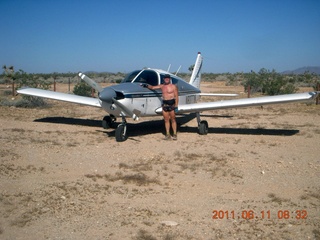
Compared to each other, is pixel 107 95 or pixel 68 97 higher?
pixel 107 95

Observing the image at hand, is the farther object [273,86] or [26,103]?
[273,86]

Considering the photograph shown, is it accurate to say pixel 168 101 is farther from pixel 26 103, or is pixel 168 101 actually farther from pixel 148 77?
pixel 26 103

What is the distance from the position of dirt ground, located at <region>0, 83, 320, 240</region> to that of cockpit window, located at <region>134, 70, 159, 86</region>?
1805mm

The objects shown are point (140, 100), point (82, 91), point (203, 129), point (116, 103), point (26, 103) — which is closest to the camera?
point (116, 103)

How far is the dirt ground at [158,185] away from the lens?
423 cm

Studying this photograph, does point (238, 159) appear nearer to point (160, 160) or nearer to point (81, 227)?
point (160, 160)

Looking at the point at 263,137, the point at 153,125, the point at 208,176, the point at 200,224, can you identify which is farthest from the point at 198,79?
the point at 200,224

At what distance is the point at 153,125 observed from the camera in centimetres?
1328
